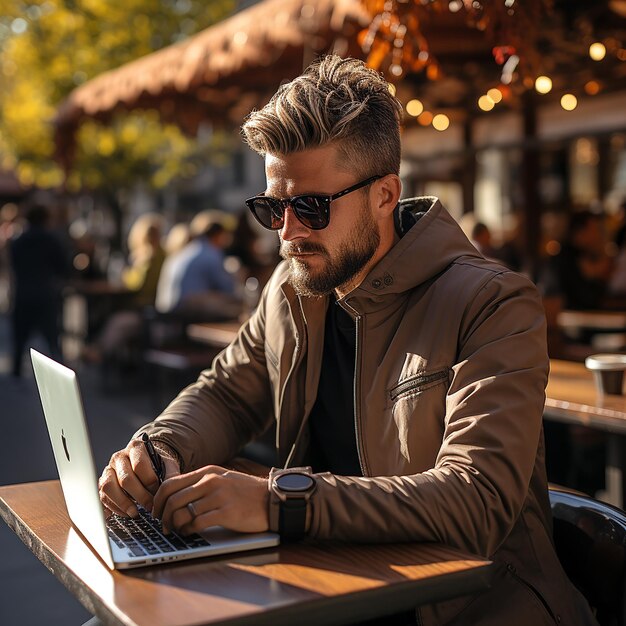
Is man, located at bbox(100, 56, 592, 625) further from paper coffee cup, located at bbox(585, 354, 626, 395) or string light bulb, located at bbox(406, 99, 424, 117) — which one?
string light bulb, located at bbox(406, 99, 424, 117)

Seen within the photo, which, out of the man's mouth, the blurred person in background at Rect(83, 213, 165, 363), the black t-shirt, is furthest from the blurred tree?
the man's mouth

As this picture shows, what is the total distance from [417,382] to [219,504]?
55 cm

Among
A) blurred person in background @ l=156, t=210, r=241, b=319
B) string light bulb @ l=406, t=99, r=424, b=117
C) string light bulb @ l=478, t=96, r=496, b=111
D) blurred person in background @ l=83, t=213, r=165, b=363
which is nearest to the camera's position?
blurred person in background @ l=156, t=210, r=241, b=319

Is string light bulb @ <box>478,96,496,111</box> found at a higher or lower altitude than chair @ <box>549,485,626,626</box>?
higher

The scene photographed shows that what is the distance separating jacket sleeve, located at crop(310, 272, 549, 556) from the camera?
71.0 inches

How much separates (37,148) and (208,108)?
10869 mm

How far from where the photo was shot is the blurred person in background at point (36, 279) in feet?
33.2

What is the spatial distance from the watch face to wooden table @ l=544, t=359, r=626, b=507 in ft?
5.54

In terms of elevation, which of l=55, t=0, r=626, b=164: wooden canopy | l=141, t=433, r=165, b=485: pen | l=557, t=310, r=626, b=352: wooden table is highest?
l=55, t=0, r=626, b=164: wooden canopy

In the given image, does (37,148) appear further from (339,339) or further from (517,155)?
(339,339)

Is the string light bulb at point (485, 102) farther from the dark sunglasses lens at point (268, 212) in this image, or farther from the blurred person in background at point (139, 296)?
the dark sunglasses lens at point (268, 212)

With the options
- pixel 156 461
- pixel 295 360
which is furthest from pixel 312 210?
pixel 156 461

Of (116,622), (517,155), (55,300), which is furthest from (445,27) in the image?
(517,155)

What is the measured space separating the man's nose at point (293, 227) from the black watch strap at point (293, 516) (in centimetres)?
71
